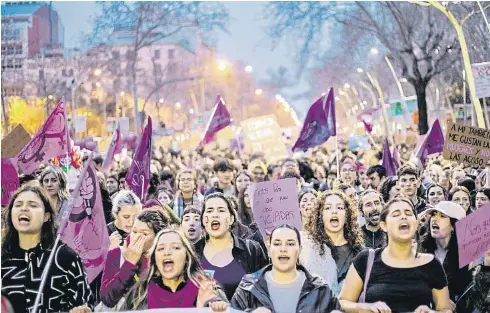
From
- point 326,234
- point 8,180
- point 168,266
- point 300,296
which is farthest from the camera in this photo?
point 8,180

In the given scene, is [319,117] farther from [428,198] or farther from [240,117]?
[240,117]

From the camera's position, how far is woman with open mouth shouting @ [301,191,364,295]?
26.6ft

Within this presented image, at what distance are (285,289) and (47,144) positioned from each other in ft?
17.8

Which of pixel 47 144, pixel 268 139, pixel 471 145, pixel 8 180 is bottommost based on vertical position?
pixel 8 180

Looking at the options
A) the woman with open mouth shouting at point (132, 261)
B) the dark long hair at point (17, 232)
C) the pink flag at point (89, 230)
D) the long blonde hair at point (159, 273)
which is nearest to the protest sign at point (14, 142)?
the pink flag at point (89, 230)

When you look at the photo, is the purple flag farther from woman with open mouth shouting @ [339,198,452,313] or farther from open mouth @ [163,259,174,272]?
open mouth @ [163,259,174,272]

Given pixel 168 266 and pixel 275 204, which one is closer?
pixel 168 266

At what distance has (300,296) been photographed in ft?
21.9

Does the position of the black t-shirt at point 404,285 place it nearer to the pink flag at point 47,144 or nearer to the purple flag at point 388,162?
the pink flag at point 47,144

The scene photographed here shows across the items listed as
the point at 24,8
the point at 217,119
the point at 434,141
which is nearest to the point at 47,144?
the point at 434,141

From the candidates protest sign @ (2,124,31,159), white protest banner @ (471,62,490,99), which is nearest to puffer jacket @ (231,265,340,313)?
protest sign @ (2,124,31,159)

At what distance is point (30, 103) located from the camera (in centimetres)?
4841

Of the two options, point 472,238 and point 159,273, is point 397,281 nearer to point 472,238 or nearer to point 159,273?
point 472,238

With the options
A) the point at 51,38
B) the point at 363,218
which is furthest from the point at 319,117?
the point at 51,38
